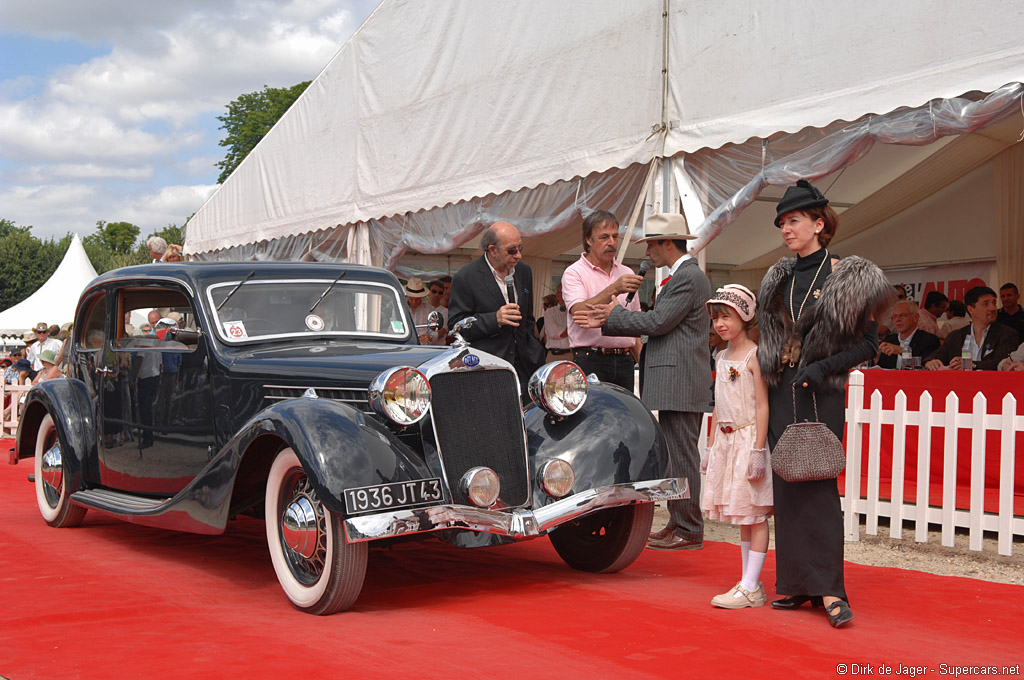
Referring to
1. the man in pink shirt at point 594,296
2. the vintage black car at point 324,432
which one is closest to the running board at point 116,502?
the vintage black car at point 324,432

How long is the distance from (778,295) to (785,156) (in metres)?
2.83

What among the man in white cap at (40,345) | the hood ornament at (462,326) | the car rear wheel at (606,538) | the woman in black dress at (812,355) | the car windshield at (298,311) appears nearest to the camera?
the woman in black dress at (812,355)

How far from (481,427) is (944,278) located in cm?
900

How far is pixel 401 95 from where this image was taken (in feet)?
34.9

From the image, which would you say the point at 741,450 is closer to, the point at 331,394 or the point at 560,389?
the point at 560,389

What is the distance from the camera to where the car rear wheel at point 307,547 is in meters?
3.98

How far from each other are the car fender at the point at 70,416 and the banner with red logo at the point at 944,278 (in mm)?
8770

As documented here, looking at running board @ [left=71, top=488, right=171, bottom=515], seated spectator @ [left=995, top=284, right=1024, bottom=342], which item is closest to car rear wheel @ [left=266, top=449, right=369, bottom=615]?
running board @ [left=71, top=488, right=171, bottom=515]

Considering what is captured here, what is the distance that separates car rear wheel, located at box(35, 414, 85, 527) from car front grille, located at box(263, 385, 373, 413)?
217 cm

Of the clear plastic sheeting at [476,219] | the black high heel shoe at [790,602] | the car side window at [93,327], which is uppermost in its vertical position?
the clear plastic sheeting at [476,219]

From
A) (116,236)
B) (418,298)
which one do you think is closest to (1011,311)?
(418,298)

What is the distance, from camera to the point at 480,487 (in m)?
4.14

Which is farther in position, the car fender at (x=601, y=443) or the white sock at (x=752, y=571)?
the car fender at (x=601, y=443)

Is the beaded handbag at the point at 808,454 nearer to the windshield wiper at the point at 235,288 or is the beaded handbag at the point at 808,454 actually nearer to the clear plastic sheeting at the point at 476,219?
the windshield wiper at the point at 235,288
